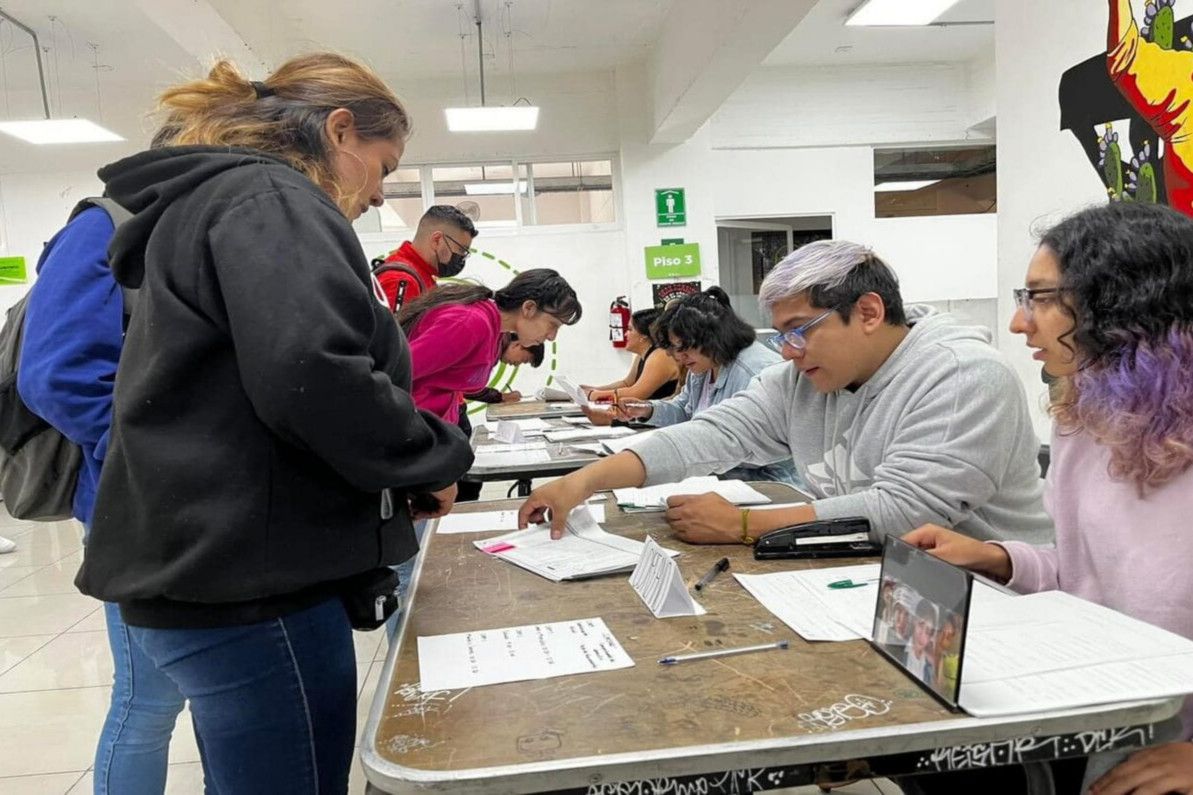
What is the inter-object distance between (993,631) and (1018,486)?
62 cm

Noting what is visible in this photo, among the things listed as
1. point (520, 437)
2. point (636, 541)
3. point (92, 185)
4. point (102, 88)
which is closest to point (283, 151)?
point (636, 541)

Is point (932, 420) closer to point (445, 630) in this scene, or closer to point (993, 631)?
point (993, 631)

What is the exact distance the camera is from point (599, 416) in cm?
331

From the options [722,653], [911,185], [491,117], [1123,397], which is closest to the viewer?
[722,653]

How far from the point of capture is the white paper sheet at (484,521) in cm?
152

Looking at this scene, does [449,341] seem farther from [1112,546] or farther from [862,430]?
[1112,546]

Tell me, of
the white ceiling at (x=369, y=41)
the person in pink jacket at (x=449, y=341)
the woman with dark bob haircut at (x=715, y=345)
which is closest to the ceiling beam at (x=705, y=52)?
the white ceiling at (x=369, y=41)

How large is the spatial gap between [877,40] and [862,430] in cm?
553

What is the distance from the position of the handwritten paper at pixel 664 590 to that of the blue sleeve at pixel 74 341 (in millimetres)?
802

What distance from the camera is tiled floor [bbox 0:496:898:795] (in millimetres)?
1865

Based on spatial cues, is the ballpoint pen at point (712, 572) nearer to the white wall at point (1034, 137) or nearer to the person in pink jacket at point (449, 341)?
the person in pink jacket at point (449, 341)

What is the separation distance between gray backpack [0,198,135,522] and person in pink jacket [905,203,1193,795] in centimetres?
145

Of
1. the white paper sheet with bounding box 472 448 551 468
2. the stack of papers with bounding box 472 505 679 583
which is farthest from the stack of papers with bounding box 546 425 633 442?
the stack of papers with bounding box 472 505 679 583

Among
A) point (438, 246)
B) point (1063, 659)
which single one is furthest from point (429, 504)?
point (438, 246)
